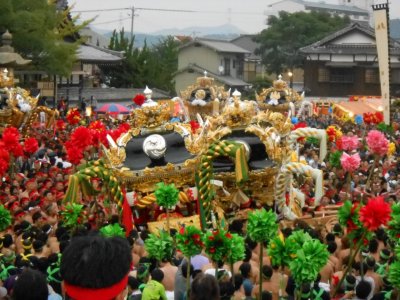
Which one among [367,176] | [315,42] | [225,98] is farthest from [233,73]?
[367,176]

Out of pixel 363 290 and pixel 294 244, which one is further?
pixel 363 290

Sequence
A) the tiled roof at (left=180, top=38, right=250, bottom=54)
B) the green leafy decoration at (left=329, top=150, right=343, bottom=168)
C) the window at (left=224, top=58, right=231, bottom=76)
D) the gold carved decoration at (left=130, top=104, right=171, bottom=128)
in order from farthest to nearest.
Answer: the window at (left=224, top=58, right=231, bottom=76)
the tiled roof at (left=180, top=38, right=250, bottom=54)
the green leafy decoration at (left=329, top=150, right=343, bottom=168)
the gold carved decoration at (left=130, top=104, right=171, bottom=128)

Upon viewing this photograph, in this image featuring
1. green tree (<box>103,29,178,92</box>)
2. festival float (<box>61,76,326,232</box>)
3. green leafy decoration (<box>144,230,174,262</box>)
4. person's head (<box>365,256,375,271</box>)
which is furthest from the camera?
green tree (<box>103,29,178,92</box>)

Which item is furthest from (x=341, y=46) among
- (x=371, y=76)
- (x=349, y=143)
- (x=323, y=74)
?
(x=349, y=143)

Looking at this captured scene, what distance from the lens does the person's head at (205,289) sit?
4.85m

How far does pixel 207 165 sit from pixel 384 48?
10114mm

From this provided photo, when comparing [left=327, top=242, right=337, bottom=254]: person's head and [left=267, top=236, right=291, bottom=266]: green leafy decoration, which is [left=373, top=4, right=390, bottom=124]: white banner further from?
[left=267, top=236, right=291, bottom=266]: green leafy decoration

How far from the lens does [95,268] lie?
413 centimetres

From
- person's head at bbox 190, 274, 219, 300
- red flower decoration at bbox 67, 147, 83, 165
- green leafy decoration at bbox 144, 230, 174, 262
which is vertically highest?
red flower decoration at bbox 67, 147, 83, 165

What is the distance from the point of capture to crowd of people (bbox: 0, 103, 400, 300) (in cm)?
421

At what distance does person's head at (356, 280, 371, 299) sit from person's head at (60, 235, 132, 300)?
10.8ft

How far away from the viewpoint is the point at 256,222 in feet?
22.3

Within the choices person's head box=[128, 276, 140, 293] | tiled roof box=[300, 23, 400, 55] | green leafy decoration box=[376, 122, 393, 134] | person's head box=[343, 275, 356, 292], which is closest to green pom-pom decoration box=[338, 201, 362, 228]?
person's head box=[343, 275, 356, 292]

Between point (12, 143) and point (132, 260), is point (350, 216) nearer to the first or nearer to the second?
point (132, 260)
